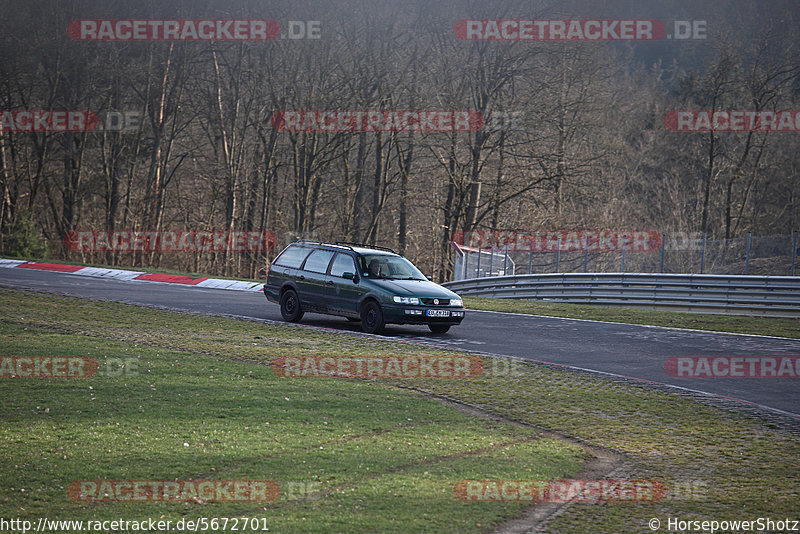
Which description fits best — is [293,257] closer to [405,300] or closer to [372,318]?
[372,318]

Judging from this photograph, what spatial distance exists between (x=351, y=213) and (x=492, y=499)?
3938 cm

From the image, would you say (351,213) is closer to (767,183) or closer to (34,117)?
(34,117)

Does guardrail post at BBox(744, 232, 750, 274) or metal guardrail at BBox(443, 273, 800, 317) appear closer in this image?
metal guardrail at BBox(443, 273, 800, 317)

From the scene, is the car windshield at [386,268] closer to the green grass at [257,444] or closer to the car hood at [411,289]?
the car hood at [411,289]

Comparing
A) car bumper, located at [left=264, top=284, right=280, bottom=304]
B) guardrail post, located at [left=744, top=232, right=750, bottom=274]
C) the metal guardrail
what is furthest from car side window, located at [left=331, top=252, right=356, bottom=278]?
guardrail post, located at [left=744, top=232, right=750, bottom=274]

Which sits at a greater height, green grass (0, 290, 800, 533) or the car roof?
the car roof

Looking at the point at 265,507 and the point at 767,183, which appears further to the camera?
the point at 767,183

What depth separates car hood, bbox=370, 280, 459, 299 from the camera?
15.7 metres

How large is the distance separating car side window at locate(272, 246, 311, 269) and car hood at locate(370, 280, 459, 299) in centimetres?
232

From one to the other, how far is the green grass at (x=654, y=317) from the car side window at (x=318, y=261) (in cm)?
632

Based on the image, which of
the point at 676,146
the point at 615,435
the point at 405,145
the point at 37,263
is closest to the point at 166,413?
the point at 615,435

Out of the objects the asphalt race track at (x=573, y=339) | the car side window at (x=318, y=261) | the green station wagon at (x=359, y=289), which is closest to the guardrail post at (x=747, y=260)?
the asphalt race track at (x=573, y=339)

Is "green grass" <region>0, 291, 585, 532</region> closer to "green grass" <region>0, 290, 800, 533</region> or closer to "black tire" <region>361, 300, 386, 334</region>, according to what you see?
"green grass" <region>0, 290, 800, 533</region>

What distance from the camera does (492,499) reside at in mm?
5918
